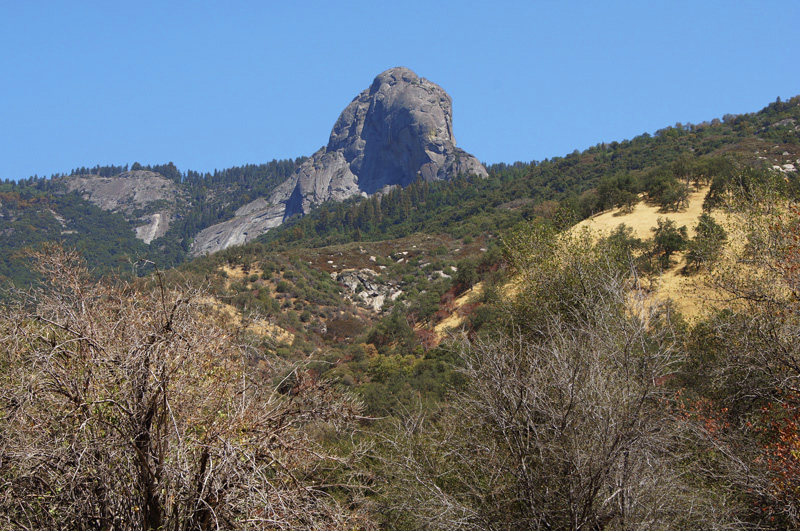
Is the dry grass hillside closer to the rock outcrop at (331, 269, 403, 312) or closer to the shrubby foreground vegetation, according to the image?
the shrubby foreground vegetation

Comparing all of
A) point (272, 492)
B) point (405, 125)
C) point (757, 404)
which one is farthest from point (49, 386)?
point (405, 125)

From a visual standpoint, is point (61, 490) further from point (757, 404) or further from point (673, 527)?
point (757, 404)

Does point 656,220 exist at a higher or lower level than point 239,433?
higher

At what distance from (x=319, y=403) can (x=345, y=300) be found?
184ft

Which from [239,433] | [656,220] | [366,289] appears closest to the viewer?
[239,433]

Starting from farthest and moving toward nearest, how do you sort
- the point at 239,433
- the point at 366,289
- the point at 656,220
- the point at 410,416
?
the point at 366,289, the point at 656,220, the point at 410,416, the point at 239,433

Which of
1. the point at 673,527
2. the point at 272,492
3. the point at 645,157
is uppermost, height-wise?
the point at 645,157

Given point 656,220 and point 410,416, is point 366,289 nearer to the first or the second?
point 656,220

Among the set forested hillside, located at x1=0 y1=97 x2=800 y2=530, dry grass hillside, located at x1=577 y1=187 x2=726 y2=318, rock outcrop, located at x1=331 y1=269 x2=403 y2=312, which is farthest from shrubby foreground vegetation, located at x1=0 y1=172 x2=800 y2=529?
rock outcrop, located at x1=331 y1=269 x2=403 y2=312

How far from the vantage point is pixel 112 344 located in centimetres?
594

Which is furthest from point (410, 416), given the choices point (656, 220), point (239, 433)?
point (656, 220)

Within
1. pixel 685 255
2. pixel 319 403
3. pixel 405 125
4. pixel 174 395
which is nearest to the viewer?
pixel 174 395

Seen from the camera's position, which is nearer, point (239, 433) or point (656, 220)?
point (239, 433)

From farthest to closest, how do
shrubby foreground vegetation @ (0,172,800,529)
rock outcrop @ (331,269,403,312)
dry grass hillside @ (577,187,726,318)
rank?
rock outcrop @ (331,269,403,312), dry grass hillside @ (577,187,726,318), shrubby foreground vegetation @ (0,172,800,529)
